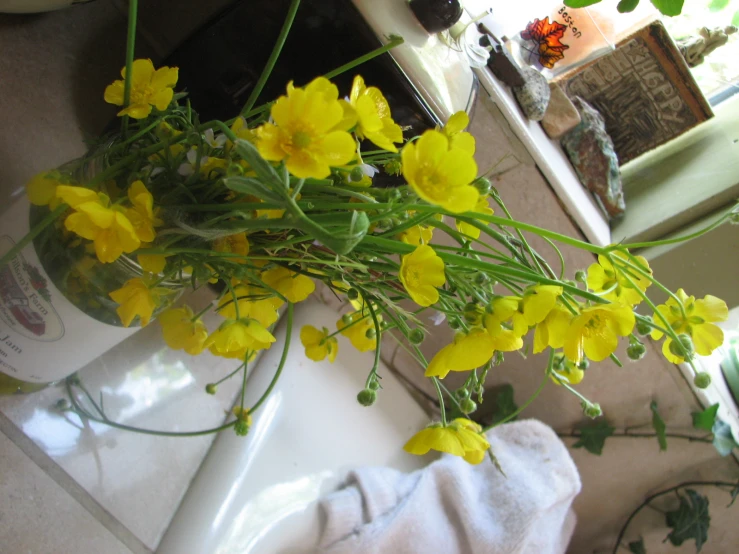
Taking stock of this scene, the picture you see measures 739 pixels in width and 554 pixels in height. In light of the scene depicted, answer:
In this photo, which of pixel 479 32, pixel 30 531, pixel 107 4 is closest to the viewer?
pixel 30 531

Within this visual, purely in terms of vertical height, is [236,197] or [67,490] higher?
[236,197]

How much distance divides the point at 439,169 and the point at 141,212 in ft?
0.57

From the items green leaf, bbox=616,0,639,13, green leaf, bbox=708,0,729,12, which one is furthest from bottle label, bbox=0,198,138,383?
green leaf, bbox=708,0,729,12

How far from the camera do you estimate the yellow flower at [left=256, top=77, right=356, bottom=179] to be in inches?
10.1

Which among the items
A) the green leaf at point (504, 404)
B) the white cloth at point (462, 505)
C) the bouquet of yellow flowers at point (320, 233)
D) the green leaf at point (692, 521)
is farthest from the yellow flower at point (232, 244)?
the green leaf at point (692, 521)

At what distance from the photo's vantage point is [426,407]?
1028 mm

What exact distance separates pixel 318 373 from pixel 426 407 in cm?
31

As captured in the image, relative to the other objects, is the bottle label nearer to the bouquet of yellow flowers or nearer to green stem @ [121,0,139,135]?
the bouquet of yellow flowers

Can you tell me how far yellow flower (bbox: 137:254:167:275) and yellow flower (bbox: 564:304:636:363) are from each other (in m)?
0.25

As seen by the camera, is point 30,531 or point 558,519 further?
point 558,519

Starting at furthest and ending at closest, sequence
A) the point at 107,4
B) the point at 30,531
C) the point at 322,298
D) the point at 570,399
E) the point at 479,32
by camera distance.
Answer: the point at 570,399
the point at 322,298
the point at 479,32
the point at 107,4
the point at 30,531

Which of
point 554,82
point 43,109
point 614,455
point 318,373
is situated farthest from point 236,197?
point 614,455

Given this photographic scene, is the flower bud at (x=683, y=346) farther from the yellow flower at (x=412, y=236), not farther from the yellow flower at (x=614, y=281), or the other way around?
the yellow flower at (x=412, y=236)

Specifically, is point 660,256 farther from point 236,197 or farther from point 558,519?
point 236,197
